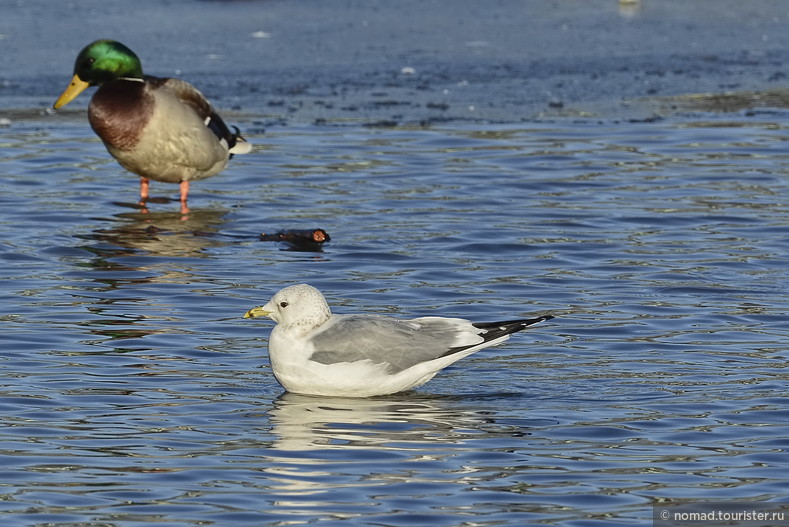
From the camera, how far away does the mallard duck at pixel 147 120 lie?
12.8 metres

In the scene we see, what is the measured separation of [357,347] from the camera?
8109 mm

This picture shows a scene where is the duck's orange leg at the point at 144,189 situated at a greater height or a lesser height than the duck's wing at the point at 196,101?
lesser

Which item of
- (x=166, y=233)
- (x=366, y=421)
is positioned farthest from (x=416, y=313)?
(x=166, y=233)

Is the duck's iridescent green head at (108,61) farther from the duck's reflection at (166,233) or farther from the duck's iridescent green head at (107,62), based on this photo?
the duck's reflection at (166,233)

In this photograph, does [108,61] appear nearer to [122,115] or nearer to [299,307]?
[122,115]

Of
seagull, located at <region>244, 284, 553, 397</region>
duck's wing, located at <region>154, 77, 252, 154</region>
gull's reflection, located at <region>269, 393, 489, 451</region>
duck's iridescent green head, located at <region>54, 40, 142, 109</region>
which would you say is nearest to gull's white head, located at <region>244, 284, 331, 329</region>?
seagull, located at <region>244, 284, 553, 397</region>

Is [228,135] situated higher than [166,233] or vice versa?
[228,135]

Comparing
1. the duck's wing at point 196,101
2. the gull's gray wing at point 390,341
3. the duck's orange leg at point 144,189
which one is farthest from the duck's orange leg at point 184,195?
the gull's gray wing at point 390,341

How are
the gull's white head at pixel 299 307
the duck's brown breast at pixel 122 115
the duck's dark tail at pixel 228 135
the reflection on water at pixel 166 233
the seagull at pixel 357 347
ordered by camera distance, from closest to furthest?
1. the seagull at pixel 357 347
2. the gull's white head at pixel 299 307
3. the reflection on water at pixel 166 233
4. the duck's brown breast at pixel 122 115
5. the duck's dark tail at pixel 228 135

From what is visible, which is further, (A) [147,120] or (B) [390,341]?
(A) [147,120]

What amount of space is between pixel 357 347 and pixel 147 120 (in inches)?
210

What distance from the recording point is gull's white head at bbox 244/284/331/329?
8.19 m

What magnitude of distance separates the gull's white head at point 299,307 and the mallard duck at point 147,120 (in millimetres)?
4948

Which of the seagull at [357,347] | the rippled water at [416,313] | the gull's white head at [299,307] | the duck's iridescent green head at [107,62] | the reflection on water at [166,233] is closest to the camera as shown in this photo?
the rippled water at [416,313]
